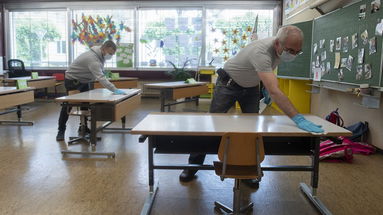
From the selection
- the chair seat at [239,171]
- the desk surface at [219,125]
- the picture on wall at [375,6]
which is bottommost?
the chair seat at [239,171]

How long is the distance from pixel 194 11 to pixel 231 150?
7478 mm

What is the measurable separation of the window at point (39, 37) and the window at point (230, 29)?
395cm

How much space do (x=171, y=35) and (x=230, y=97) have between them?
6.37 meters

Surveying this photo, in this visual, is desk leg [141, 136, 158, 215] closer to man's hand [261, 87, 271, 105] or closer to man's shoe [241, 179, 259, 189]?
man's shoe [241, 179, 259, 189]

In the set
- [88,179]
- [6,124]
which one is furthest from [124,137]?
[6,124]

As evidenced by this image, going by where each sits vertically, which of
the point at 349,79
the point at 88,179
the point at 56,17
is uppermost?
the point at 56,17

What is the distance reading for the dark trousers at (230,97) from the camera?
9.17 feet

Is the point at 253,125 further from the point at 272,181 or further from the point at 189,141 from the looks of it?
the point at 272,181

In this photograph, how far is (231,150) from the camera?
183 cm

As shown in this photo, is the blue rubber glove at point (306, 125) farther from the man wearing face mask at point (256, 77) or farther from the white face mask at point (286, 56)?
the white face mask at point (286, 56)

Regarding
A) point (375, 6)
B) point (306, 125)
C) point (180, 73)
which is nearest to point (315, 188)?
point (306, 125)

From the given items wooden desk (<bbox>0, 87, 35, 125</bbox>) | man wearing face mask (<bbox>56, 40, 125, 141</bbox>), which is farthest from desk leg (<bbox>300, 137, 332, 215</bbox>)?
wooden desk (<bbox>0, 87, 35, 125</bbox>)

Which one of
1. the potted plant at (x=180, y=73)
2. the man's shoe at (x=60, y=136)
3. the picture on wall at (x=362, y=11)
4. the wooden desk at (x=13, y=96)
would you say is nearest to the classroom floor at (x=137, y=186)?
the man's shoe at (x=60, y=136)

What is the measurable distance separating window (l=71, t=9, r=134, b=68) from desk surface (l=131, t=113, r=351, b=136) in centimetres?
682
